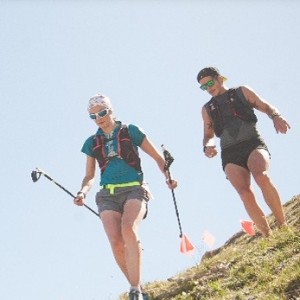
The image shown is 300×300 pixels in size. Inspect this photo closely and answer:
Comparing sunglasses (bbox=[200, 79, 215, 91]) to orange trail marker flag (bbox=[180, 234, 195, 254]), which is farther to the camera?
sunglasses (bbox=[200, 79, 215, 91])

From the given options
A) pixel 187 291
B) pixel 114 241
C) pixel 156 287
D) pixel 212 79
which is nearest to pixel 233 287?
pixel 187 291

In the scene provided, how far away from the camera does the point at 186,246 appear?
7.81 metres

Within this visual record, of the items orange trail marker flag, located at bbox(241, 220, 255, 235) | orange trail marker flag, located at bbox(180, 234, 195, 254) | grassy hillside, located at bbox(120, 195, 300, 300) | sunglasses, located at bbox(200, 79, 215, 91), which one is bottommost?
grassy hillside, located at bbox(120, 195, 300, 300)

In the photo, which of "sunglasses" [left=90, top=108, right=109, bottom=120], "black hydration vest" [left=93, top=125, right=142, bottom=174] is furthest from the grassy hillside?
"sunglasses" [left=90, top=108, right=109, bottom=120]

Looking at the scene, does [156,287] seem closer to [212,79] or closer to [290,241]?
[290,241]

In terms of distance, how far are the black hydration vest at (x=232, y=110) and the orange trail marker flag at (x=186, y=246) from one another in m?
1.86

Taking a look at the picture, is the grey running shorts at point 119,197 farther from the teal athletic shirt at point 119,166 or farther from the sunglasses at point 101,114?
the sunglasses at point 101,114

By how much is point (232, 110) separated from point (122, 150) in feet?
6.96

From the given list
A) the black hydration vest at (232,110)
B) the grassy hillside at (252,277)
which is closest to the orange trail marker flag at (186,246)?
the grassy hillside at (252,277)

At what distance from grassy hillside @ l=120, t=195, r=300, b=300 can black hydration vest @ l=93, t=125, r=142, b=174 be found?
1925 mm

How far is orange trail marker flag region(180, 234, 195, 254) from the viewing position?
25.5ft

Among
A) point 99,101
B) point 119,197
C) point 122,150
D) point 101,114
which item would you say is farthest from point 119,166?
point 99,101

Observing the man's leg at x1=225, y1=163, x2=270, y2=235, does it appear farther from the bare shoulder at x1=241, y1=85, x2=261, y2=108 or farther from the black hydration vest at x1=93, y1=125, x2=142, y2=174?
the black hydration vest at x1=93, y1=125, x2=142, y2=174

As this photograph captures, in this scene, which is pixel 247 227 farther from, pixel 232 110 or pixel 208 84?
pixel 208 84
